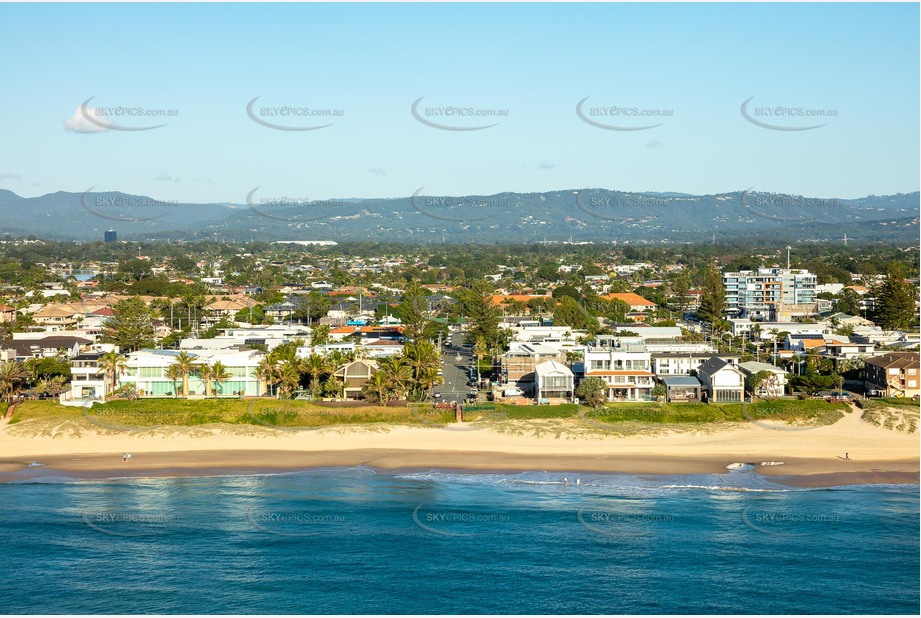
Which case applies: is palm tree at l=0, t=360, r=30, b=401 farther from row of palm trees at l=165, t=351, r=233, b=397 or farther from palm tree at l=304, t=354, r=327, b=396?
palm tree at l=304, t=354, r=327, b=396

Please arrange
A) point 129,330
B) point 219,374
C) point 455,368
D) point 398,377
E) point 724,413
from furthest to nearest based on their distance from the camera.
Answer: point 129,330 → point 455,368 → point 219,374 → point 398,377 → point 724,413

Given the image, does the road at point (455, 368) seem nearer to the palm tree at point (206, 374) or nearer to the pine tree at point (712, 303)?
the palm tree at point (206, 374)

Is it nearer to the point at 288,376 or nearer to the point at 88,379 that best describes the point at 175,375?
the point at 88,379

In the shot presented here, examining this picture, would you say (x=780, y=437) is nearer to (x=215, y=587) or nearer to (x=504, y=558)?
(x=504, y=558)

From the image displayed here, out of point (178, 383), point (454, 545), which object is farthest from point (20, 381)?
point (454, 545)

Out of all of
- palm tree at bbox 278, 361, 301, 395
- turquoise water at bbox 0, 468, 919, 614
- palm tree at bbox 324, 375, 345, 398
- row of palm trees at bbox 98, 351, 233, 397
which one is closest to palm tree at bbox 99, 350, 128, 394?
row of palm trees at bbox 98, 351, 233, 397

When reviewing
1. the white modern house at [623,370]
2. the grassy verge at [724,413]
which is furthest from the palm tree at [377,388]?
the white modern house at [623,370]
